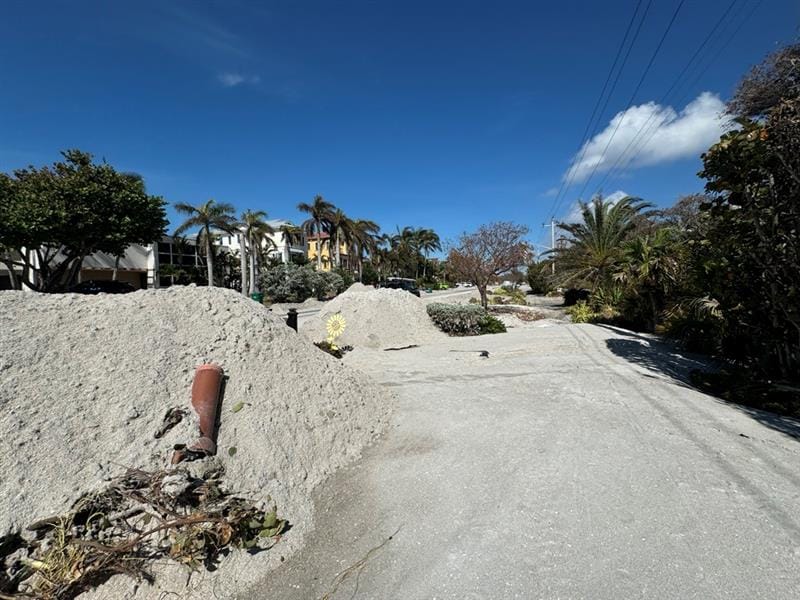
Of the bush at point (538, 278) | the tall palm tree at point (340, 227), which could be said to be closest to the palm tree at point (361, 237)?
the tall palm tree at point (340, 227)

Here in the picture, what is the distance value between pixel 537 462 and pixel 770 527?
1696 mm

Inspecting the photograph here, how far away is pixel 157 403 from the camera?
12.1ft

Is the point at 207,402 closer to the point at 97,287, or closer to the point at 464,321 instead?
the point at 464,321

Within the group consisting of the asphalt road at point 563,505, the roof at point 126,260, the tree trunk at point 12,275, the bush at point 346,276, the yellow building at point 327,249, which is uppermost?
the yellow building at point 327,249

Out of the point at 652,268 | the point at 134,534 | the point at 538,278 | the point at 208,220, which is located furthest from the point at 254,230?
the point at 134,534

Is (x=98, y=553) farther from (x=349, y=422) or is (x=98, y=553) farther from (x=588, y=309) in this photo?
(x=588, y=309)

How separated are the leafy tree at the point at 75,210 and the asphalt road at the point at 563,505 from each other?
2215 cm

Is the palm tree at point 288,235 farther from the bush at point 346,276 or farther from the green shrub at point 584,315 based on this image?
the green shrub at point 584,315

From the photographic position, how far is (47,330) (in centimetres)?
399

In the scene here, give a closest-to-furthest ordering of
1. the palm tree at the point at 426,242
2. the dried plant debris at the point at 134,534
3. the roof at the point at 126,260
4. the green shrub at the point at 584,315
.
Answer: the dried plant debris at the point at 134,534, the green shrub at the point at 584,315, the roof at the point at 126,260, the palm tree at the point at 426,242

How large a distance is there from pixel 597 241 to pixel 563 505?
19.8 m

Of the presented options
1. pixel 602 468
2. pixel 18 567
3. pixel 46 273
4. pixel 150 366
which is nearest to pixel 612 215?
pixel 602 468

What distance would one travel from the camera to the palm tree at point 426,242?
75.6 metres

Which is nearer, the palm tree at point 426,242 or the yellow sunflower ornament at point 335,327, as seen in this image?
the yellow sunflower ornament at point 335,327
